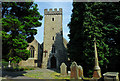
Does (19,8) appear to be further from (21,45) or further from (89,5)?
(89,5)

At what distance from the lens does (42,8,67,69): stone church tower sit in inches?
970

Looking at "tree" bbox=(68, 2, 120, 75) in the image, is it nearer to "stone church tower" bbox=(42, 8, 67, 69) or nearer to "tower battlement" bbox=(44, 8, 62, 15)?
"stone church tower" bbox=(42, 8, 67, 69)

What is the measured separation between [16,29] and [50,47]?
15452 mm

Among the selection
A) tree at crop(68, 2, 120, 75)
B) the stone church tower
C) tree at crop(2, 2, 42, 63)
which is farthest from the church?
tree at crop(2, 2, 42, 63)

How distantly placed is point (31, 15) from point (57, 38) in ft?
46.8

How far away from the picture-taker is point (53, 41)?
2572cm

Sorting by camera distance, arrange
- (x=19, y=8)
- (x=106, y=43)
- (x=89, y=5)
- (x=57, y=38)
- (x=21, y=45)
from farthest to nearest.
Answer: (x=57, y=38) → (x=89, y=5) → (x=106, y=43) → (x=19, y=8) → (x=21, y=45)

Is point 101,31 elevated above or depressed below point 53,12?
below

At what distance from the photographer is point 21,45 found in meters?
10.1

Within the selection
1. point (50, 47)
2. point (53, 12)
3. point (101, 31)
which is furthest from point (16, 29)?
point (53, 12)

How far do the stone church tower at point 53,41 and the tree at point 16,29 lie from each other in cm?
1352

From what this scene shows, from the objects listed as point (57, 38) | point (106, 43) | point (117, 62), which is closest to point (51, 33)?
point (57, 38)

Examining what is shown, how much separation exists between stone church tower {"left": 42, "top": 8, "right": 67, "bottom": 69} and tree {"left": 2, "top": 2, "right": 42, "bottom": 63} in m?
→ 13.5

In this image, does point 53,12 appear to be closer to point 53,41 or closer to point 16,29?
point 53,41
